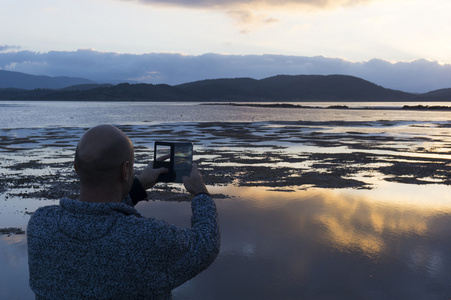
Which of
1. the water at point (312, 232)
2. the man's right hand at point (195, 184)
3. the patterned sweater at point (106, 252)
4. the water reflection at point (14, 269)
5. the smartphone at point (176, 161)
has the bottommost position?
the water reflection at point (14, 269)

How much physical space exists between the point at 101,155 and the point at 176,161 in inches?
23.2

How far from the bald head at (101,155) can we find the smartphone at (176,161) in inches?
18.5

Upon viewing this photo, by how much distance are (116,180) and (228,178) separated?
12.5 m

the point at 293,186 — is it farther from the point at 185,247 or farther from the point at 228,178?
the point at 185,247

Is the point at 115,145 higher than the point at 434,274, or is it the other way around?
the point at 115,145

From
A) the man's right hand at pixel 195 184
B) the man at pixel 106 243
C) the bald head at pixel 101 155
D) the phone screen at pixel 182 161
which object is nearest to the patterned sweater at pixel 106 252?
the man at pixel 106 243

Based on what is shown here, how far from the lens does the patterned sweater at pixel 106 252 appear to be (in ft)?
6.09

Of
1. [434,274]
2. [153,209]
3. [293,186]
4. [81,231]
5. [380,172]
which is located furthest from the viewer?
[380,172]

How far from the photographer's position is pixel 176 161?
2.43 m

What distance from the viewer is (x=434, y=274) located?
6.59 meters

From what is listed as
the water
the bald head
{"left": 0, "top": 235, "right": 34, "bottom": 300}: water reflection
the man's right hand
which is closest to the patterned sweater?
the bald head

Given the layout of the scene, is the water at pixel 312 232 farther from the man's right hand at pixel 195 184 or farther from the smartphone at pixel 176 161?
the man's right hand at pixel 195 184

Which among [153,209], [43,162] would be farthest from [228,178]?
[43,162]

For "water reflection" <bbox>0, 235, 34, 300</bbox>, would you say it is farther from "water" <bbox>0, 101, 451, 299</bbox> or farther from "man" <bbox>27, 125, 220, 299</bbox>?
"man" <bbox>27, 125, 220, 299</bbox>
